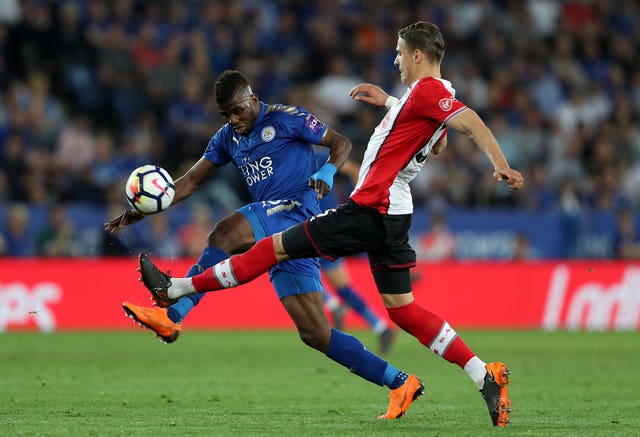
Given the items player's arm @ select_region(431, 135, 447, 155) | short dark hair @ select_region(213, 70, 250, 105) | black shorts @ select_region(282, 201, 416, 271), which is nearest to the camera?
black shorts @ select_region(282, 201, 416, 271)

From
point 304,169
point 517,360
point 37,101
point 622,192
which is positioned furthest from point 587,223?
point 304,169

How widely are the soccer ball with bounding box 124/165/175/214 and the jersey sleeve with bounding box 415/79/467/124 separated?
1.94m

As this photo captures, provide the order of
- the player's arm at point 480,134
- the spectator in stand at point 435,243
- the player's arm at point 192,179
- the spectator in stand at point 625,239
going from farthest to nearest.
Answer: the spectator in stand at point 625,239, the spectator in stand at point 435,243, the player's arm at point 192,179, the player's arm at point 480,134

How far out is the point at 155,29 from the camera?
64.7 feet

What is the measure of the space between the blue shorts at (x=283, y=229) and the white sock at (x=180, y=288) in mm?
724

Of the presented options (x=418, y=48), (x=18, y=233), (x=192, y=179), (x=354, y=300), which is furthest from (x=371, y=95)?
(x=18, y=233)

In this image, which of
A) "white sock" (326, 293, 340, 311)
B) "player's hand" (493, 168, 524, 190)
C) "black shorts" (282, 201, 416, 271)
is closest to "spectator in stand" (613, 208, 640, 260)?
"white sock" (326, 293, 340, 311)

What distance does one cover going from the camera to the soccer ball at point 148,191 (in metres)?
7.78

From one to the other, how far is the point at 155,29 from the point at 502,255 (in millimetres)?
6946

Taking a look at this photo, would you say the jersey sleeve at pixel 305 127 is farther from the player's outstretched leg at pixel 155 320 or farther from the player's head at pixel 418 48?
the player's outstretched leg at pixel 155 320

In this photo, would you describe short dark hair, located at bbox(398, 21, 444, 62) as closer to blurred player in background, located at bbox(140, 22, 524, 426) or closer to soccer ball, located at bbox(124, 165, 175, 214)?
blurred player in background, located at bbox(140, 22, 524, 426)

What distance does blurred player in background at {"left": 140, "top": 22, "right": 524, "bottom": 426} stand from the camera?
23.0 feet

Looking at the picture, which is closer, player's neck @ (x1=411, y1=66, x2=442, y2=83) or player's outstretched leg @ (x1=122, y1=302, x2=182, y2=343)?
player's neck @ (x1=411, y1=66, x2=442, y2=83)

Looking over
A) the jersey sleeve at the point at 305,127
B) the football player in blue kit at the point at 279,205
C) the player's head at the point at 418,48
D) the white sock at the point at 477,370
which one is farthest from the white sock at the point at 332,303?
the player's head at the point at 418,48
